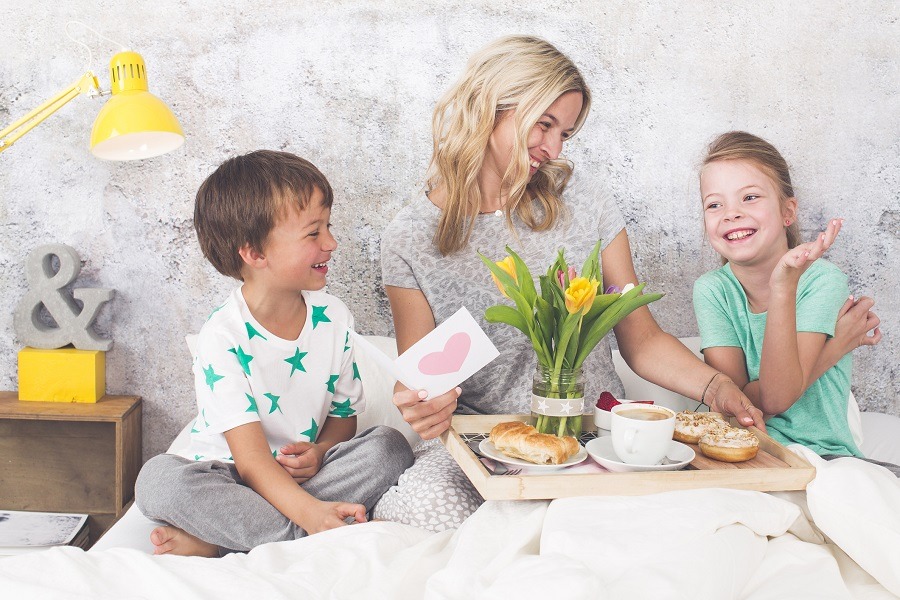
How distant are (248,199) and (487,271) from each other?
522 mm

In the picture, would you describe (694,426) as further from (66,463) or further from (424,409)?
(66,463)

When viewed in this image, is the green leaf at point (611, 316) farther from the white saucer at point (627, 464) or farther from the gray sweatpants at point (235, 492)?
the gray sweatpants at point (235, 492)

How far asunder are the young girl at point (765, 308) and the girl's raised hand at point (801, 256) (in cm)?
14

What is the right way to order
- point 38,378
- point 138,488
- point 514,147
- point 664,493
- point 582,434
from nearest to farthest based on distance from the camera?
point 664,493 < point 582,434 < point 138,488 < point 514,147 < point 38,378

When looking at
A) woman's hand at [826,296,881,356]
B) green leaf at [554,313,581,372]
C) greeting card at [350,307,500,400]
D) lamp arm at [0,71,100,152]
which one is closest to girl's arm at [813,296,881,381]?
woman's hand at [826,296,881,356]

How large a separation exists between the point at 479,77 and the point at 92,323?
1.29 meters

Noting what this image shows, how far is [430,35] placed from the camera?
2219mm

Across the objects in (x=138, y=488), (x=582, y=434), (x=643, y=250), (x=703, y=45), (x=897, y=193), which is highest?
(x=703, y=45)

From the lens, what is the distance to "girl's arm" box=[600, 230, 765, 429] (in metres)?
1.52

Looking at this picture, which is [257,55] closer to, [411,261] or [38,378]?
[411,261]

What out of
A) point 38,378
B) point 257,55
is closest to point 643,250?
point 257,55

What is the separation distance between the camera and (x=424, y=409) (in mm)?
1316

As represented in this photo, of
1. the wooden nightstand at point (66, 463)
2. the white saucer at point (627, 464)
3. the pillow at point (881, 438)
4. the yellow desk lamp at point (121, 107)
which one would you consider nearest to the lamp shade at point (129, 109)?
the yellow desk lamp at point (121, 107)

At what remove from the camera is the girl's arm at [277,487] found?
53.2 inches
